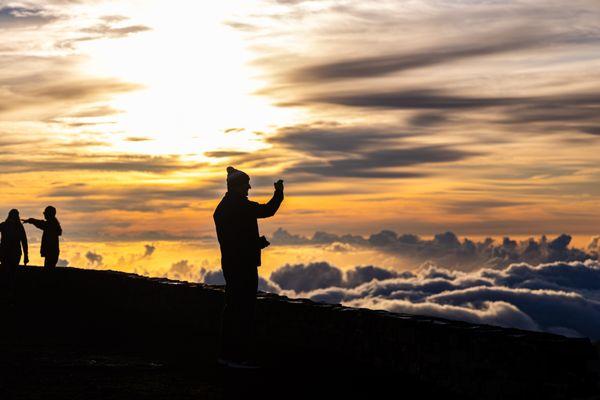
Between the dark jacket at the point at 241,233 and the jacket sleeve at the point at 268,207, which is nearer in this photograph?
the jacket sleeve at the point at 268,207

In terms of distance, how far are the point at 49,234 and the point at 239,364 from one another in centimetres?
1608

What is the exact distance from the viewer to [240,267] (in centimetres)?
1306

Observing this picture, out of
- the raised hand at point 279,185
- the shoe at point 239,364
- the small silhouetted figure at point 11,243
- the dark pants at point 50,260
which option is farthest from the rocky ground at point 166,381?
the dark pants at point 50,260

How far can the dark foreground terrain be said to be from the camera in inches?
370

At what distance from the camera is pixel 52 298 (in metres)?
25.5

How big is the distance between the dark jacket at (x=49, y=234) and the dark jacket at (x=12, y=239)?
3.50 ft

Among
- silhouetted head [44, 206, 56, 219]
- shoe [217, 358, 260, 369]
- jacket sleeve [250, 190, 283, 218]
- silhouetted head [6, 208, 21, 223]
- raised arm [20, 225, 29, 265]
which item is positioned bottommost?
shoe [217, 358, 260, 369]

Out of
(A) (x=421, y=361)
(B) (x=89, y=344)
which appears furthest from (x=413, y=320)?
(B) (x=89, y=344)

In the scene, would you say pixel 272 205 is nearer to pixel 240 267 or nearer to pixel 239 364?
pixel 240 267

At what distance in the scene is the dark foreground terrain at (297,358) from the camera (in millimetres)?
9406

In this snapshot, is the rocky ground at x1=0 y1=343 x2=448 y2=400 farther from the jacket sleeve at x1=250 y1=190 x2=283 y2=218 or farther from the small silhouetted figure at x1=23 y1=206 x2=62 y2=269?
the small silhouetted figure at x1=23 y1=206 x2=62 y2=269

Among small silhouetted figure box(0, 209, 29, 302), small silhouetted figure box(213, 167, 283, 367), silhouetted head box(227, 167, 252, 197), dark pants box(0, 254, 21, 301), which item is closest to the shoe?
small silhouetted figure box(213, 167, 283, 367)

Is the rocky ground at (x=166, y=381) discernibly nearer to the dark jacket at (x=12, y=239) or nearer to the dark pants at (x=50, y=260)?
the dark jacket at (x=12, y=239)

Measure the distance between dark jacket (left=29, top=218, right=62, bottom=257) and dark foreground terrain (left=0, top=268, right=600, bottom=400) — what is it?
863 cm
